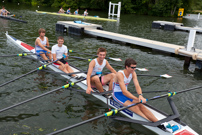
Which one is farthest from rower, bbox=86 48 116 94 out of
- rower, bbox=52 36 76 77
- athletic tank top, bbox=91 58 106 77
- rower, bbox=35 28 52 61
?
rower, bbox=35 28 52 61

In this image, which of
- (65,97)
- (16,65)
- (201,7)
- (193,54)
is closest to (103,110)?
(65,97)

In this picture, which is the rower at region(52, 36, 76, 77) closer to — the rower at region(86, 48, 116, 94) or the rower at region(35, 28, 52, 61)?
the rower at region(35, 28, 52, 61)

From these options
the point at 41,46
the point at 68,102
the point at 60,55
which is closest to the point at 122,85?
the point at 68,102

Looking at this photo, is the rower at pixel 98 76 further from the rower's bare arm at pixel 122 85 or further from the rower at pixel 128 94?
the rower's bare arm at pixel 122 85

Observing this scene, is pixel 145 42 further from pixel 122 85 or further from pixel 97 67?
pixel 122 85

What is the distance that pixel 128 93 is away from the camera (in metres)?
5.57

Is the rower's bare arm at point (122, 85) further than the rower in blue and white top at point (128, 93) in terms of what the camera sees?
Yes

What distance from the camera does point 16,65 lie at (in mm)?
10602

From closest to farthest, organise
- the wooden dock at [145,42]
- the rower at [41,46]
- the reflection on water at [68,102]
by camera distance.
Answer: the reflection on water at [68,102], the rower at [41,46], the wooden dock at [145,42]

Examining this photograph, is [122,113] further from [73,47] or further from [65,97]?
[73,47]

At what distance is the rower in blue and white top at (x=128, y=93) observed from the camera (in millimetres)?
5340

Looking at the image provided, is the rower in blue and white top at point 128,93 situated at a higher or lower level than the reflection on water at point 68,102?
higher

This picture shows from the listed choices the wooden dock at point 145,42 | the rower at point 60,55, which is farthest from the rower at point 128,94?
the wooden dock at point 145,42

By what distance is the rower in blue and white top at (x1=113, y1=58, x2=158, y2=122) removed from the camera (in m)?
5.34
